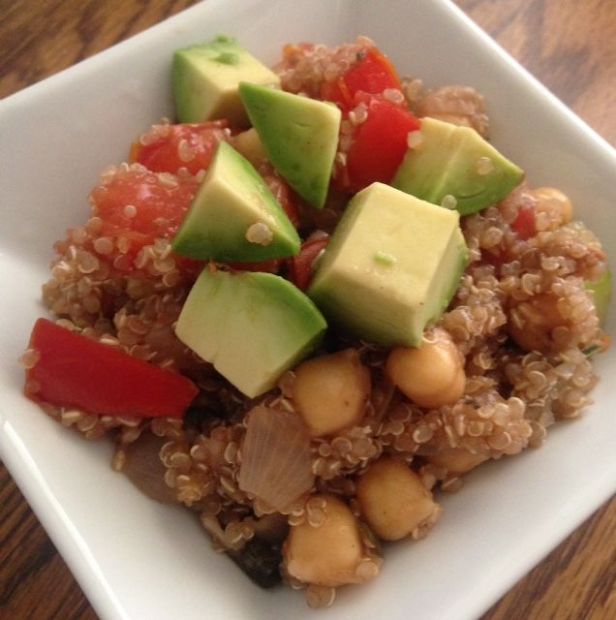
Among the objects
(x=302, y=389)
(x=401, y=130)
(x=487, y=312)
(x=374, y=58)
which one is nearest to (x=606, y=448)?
(x=487, y=312)

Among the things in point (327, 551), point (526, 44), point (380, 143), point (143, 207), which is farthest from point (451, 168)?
point (526, 44)

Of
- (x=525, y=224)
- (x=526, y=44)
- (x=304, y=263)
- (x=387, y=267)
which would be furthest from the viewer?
(x=526, y=44)

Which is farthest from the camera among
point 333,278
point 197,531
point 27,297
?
point 27,297

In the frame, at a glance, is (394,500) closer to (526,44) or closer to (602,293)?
(602,293)

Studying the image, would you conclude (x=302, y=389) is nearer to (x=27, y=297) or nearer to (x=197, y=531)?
(x=197, y=531)

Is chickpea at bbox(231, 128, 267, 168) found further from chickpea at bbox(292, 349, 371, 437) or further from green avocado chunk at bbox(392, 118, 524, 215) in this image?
chickpea at bbox(292, 349, 371, 437)
